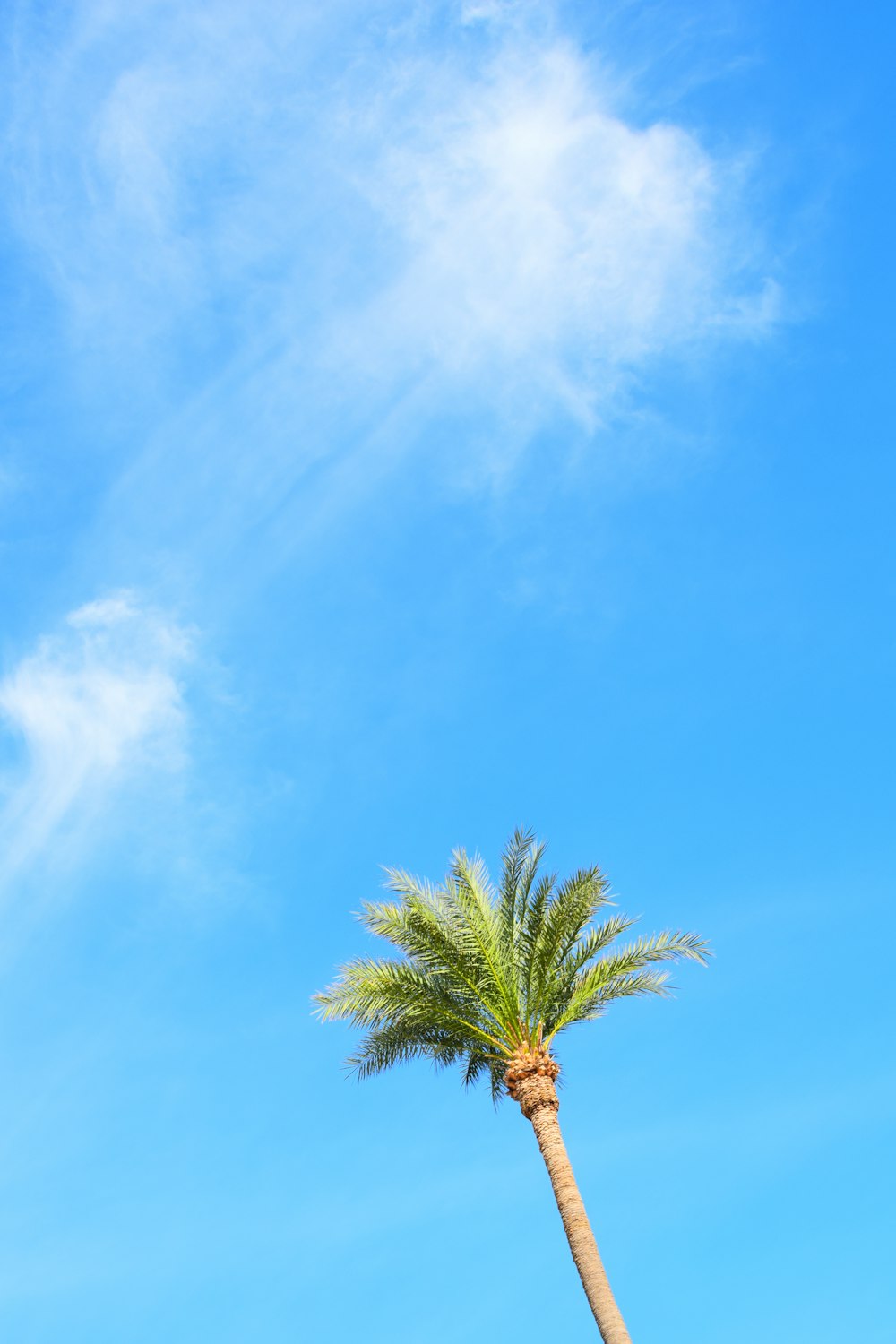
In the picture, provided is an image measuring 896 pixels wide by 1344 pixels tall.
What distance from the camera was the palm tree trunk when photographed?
1922 centimetres

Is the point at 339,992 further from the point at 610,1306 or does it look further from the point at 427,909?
the point at 610,1306

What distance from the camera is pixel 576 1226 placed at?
20.3 m

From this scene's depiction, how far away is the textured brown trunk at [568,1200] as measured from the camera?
19.3 m

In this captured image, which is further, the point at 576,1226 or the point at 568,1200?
the point at 568,1200

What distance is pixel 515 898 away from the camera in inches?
889

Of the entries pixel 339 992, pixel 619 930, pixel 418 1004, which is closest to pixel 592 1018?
pixel 619 930

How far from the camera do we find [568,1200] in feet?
67.8

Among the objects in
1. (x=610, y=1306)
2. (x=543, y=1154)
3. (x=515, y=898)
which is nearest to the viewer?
(x=610, y=1306)

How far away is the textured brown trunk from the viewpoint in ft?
63.3

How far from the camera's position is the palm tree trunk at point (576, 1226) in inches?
757

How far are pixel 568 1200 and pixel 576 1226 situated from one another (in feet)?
1.50

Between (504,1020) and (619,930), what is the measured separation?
8.95ft

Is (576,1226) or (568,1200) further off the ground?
(568,1200)

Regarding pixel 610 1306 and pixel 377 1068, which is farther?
pixel 377 1068
